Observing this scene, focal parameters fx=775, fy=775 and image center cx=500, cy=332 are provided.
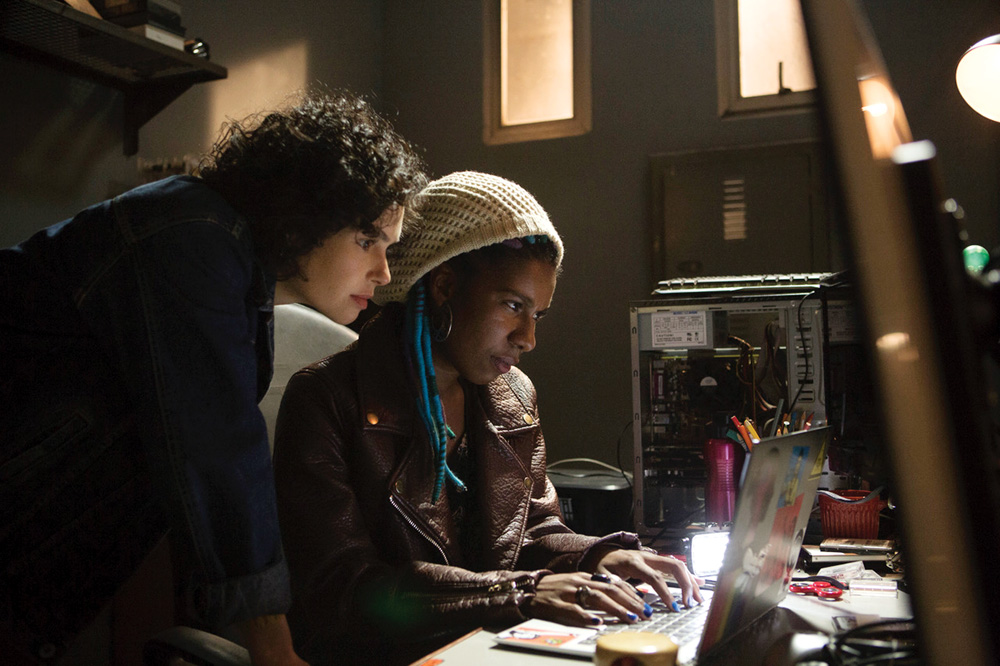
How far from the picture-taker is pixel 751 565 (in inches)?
32.9

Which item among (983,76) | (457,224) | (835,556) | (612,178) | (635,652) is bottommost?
(835,556)

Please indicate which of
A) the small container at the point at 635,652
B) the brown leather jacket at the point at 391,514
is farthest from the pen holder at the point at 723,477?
the small container at the point at 635,652

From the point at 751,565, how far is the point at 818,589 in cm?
46

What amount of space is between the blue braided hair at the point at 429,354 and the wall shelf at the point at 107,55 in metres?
1.17

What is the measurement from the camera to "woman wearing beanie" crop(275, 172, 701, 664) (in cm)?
110

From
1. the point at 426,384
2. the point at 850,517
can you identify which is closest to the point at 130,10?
the point at 426,384

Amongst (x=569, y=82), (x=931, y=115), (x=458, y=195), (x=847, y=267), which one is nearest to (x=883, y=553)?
(x=458, y=195)

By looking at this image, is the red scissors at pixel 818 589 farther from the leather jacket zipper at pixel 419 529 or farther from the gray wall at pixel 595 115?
the gray wall at pixel 595 115

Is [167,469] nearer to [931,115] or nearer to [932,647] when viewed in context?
[932,647]

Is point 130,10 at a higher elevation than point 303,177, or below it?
higher

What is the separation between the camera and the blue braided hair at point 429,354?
137cm

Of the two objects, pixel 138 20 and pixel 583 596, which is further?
pixel 138 20

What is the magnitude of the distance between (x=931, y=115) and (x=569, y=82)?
1595mm

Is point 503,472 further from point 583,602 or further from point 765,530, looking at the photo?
point 765,530
